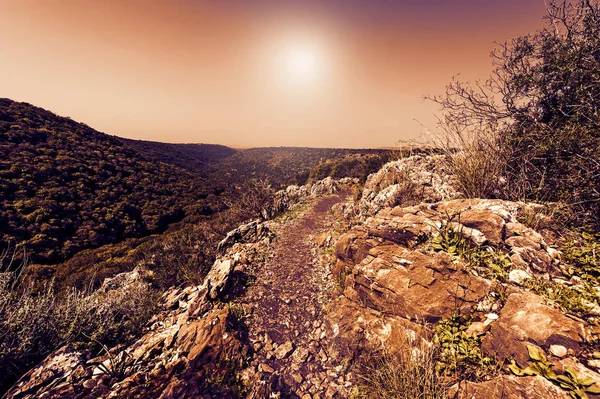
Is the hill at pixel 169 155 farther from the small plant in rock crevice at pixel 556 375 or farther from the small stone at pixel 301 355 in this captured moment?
the small plant in rock crevice at pixel 556 375

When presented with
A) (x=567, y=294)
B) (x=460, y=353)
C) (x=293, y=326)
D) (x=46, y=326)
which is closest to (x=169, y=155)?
(x=46, y=326)

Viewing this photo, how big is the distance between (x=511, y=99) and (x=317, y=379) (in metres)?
8.06

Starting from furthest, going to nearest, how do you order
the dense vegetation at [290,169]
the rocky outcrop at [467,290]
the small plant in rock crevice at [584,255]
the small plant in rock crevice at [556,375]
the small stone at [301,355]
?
the dense vegetation at [290,169] < the small stone at [301,355] < the small plant in rock crevice at [584,255] < the rocky outcrop at [467,290] < the small plant in rock crevice at [556,375]

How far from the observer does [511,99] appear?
17.3ft

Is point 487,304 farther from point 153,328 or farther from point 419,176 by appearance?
point 153,328

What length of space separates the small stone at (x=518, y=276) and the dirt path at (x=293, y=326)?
3.36m

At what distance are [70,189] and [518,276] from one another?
38776 millimetres

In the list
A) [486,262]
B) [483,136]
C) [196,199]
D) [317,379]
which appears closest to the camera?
[486,262]

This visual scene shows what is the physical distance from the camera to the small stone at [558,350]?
7.37 ft

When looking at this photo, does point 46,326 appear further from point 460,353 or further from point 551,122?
point 551,122

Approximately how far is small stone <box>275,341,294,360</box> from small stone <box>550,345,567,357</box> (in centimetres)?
403

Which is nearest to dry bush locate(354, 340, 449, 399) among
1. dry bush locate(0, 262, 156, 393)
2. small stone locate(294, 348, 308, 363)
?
small stone locate(294, 348, 308, 363)

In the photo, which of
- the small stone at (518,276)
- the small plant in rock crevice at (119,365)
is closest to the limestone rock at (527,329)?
the small stone at (518,276)

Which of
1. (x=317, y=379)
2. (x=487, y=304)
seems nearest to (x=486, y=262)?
(x=487, y=304)
